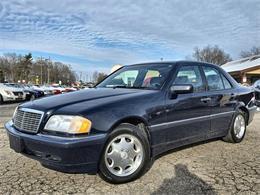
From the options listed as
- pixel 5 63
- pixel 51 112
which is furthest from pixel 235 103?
pixel 5 63

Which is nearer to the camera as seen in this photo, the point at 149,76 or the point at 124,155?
the point at 124,155

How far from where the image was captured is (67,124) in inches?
136

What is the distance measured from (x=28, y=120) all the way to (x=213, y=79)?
10.4 feet

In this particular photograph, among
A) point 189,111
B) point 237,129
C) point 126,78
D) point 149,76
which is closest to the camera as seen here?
point 189,111

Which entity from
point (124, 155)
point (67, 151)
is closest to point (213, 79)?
point (124, 155)

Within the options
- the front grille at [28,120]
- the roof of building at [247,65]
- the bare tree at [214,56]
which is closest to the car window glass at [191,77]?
the front grille at [28,120]

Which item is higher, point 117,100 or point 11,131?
point 117,100

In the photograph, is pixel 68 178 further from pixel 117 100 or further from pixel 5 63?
pixel 5 63

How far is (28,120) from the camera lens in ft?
12.4

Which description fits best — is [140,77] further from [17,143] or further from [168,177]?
[17,143]

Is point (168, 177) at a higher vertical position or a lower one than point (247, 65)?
lower

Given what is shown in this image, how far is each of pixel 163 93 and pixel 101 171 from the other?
4.49 ft

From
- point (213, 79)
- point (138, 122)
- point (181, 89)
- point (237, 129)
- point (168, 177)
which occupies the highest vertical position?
point (213, 79)

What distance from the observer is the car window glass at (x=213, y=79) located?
17.3 ft
